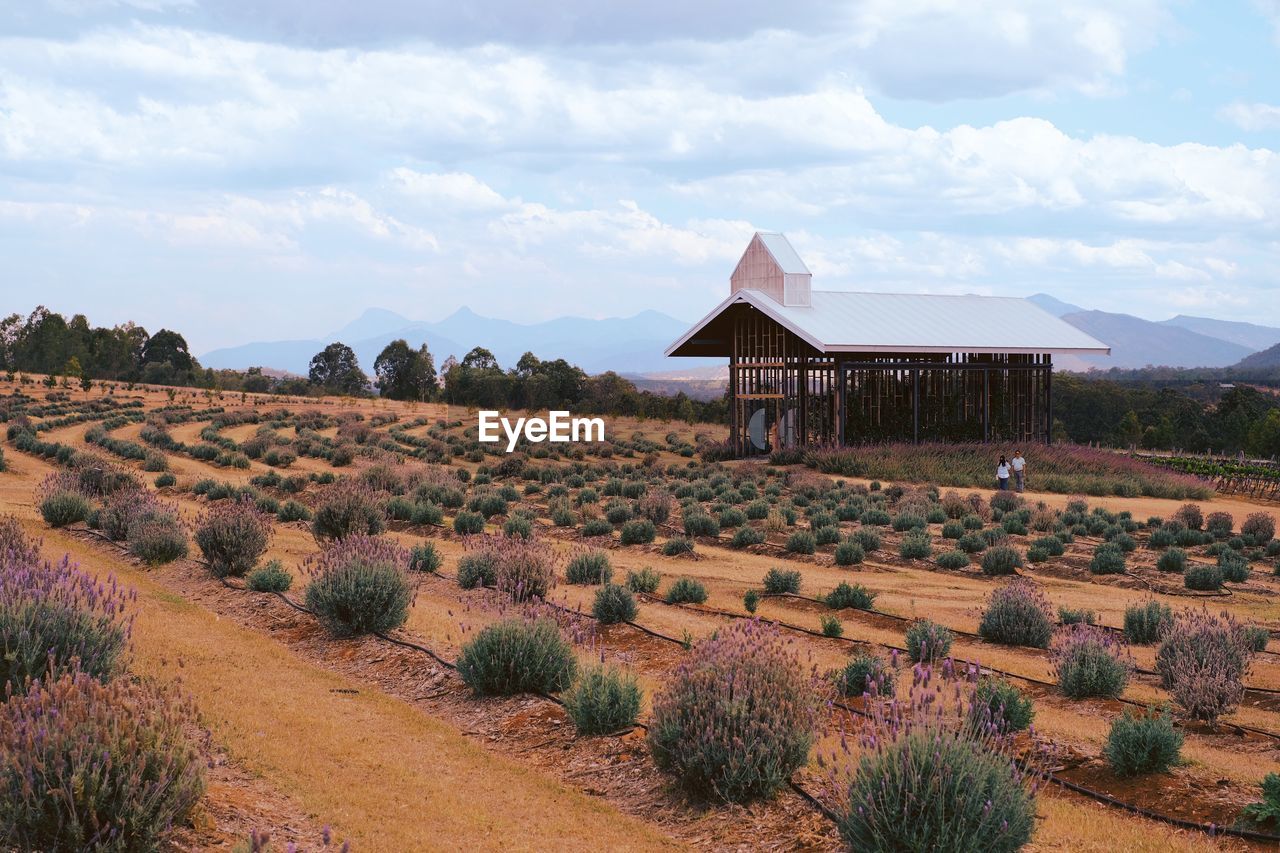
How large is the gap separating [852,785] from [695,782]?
1584 millimetres

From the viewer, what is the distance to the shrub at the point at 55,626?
708 centimetres

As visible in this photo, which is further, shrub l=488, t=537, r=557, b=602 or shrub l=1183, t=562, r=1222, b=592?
shrub l=1183, t=562, r=1222, b=592

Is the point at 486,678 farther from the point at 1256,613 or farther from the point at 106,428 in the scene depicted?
the point at 106,428

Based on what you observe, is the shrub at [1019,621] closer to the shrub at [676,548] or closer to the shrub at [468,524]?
the shrub at [676,548]

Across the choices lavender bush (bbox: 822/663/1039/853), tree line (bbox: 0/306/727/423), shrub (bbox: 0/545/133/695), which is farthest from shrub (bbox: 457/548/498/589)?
tree line (bbox: 0/306/727/423)

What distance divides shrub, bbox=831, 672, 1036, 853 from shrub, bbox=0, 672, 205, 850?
3.39 metres

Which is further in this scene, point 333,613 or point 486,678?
point 333,613

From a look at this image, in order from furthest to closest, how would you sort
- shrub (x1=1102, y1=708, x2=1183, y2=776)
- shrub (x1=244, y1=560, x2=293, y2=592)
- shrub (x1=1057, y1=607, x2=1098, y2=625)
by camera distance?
shrub (x1=1057, y1=607, x2=1098, y2=625) → shrub (x1=244, y1=560, x2=293, y2=592) → shrub (x1=1102, y1=708, x2=1183, y2=776)

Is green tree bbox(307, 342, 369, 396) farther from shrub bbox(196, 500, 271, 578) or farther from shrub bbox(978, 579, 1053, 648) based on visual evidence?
shrub bbox(978, 579, 1053, 648)

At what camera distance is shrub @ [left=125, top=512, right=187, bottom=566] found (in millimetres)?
14266

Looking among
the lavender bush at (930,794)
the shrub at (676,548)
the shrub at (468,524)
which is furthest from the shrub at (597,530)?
the lavender bush at (930,794)

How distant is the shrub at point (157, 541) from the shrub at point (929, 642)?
9.78m

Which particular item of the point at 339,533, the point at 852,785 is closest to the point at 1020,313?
the point at 339,533

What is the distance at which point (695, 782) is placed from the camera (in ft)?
21.5
